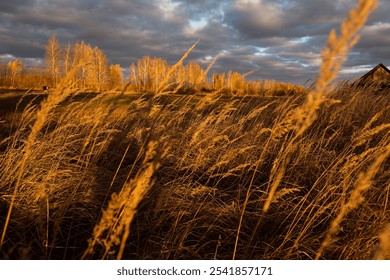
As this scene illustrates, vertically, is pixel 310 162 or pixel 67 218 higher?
pixel 310 162

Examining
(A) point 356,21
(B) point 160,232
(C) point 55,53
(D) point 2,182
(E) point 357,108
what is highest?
(C) point 55,53

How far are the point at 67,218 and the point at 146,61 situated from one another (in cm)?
4880

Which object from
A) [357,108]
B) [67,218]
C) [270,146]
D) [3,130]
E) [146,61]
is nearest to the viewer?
[67,218]

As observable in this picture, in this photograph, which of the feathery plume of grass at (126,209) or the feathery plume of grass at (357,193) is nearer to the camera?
the feathery plume of grass at (126,209)

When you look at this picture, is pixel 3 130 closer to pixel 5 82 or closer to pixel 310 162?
pixel 310 162

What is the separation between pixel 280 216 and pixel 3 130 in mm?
5532

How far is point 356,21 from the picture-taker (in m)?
1.04

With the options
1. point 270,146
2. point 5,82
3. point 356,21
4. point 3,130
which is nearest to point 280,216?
point 270,146

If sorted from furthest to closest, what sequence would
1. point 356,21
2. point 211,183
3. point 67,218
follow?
point 211,183 < point 67,218 < point 356,21

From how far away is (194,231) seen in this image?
2.12 meters

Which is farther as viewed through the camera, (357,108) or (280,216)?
(357,108)

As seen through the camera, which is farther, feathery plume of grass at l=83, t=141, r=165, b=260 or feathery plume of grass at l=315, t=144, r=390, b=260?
feathery plume of grass at l=315, t=144, r=390, b=260

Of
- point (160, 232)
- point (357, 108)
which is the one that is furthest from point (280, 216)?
point (357, 108)

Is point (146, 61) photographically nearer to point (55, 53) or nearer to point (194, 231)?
point (55, 53)
